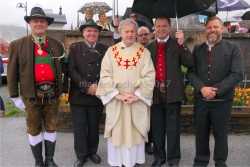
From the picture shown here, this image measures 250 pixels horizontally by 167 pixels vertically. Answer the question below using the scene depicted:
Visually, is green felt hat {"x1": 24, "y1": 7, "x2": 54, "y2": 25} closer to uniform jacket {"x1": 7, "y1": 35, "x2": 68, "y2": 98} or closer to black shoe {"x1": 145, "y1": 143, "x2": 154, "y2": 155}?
uniform jacket {"x1": 7, "y1": 35, "x2": 68, "y2": 98}

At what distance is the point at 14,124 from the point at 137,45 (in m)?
3.60

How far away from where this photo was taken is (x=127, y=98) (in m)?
3.19

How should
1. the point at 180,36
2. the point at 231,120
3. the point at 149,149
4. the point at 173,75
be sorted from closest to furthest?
the point at 180,36
the point at 173,75
the point at 149,149
the point at 231,120

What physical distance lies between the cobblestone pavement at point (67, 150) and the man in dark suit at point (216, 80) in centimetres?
64

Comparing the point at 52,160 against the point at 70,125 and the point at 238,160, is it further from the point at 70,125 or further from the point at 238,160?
the point at 238,160

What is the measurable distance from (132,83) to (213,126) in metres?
1.16

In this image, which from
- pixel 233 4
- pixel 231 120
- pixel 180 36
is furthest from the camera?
pixel 233 4

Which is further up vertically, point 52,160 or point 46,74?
point 46,74

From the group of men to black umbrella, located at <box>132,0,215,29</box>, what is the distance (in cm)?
22

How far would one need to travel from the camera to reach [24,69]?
321 cm

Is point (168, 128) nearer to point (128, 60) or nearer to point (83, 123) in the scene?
point (128, 60)

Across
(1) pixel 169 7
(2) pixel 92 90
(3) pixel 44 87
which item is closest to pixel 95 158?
(2) pixel 92 90

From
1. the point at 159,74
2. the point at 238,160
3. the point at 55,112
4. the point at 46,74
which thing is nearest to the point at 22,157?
the point at 55,112

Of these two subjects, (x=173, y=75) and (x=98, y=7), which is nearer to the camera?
(x=173, y=75)
